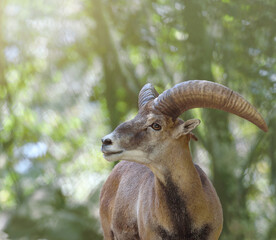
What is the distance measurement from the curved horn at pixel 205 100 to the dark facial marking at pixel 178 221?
2.44 ft

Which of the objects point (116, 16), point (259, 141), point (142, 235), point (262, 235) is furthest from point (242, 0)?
point (142, 235)

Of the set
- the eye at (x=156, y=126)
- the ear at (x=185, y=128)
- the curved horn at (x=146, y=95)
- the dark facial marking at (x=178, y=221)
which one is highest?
the curved horn at (x=146, y=95)

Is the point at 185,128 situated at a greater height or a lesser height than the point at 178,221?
greater

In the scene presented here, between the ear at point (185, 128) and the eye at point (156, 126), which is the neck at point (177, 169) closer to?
the ear at point (185, 128)

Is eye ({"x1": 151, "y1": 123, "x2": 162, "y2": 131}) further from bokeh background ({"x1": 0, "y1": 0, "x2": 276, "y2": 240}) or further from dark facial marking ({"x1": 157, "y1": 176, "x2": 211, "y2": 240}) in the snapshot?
bokeh background ({"x1": 0, "y1": 0, "x2": 276, "y2": 240})

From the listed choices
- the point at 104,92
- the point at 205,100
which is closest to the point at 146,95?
the point at 205,100

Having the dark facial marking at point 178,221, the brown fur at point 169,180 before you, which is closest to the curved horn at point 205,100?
the brown fur at point 169,180

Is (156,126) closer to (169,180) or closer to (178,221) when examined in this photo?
(169,180)

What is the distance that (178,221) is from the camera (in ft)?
16.0

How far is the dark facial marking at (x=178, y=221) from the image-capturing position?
15.8 ft

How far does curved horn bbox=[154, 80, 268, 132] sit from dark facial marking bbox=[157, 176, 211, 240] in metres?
0.74

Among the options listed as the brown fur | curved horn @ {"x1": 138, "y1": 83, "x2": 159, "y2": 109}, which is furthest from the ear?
curved horn @ {"x1": 138, "y1": 83, "x2": 159, "y2": 109}

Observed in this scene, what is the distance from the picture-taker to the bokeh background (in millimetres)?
10555

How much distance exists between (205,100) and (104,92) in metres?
8.16
